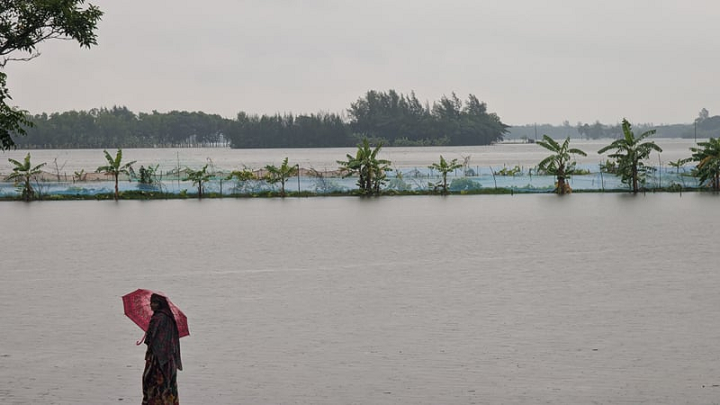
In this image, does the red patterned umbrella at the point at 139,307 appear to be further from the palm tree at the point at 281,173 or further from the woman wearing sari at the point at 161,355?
the palm tree at the point at 281,173

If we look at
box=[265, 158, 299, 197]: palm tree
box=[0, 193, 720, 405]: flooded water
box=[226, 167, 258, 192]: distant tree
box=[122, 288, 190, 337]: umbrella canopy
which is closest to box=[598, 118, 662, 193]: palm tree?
box=[0, 193, 720, 405]: flooded water

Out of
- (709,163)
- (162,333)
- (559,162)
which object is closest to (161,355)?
(162,333)

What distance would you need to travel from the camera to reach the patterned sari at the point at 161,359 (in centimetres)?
829

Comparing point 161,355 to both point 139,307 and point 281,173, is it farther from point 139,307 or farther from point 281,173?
point 281,173

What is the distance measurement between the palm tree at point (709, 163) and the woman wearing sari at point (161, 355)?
35.3 m

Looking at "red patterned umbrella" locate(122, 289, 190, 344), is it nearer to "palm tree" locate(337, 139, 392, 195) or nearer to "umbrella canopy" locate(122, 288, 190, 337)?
"umbrella canopy" locate(122, 288, 190, 337)

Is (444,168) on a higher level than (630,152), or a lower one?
lower

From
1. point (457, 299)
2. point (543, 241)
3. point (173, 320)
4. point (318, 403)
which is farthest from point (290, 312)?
point (543, 241)

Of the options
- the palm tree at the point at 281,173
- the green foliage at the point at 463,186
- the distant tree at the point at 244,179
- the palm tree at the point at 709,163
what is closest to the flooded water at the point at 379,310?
the palm tree at the point at 709,163

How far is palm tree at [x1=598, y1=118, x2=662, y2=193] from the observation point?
41062 millimetres

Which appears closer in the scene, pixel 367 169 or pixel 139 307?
pixel 139 307

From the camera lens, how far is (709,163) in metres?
42.0

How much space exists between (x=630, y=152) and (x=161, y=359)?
35.7 meters

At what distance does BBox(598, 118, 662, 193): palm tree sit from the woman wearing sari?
3378cm
